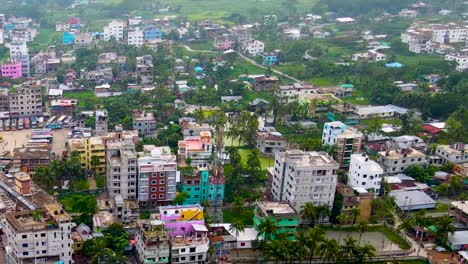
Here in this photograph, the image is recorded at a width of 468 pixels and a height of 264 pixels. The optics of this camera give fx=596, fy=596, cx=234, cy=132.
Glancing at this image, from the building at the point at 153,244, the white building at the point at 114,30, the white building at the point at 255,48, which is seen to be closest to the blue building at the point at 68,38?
the white building at the point at 114,30

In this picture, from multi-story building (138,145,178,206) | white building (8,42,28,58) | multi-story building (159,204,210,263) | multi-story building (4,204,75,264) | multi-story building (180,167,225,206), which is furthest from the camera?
white building (8,42,28,58)

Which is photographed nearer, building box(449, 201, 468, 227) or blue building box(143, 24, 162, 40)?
building box(449, 201, 468, 227)

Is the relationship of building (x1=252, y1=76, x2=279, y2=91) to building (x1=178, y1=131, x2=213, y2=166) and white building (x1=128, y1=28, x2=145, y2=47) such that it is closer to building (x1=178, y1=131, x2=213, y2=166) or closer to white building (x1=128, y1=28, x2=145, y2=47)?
building (x1=178, y1=131, x2=213, y2=166)

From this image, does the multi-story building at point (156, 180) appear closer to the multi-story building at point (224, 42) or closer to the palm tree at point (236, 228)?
the palm tree at point (236, 228)

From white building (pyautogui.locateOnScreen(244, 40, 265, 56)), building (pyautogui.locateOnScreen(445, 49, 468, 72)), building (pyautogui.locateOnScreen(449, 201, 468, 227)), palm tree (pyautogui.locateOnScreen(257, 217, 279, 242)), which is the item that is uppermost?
building (pyautogui.locateOnScreen(445, 49, 468, 72))

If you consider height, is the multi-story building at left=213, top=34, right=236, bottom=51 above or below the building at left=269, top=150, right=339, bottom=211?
above

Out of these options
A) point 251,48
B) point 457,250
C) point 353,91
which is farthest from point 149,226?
point 251,48

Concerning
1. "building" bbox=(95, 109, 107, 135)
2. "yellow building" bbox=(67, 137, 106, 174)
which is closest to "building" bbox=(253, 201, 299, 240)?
"yellow building" bbox=(67, 137, 106, 174)
